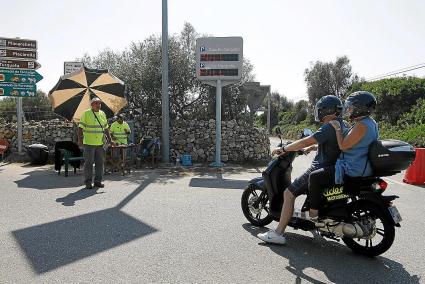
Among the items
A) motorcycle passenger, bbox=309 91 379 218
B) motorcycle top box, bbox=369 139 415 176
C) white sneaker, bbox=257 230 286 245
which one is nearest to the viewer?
motorcycle top box, bbox=369 139 415 176

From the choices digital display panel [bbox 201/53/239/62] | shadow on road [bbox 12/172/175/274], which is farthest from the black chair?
digital display panel [bbox 201/53/239/62]

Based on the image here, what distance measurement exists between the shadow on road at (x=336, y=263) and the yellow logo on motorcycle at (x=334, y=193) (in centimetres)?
63

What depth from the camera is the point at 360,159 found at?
4.18 m

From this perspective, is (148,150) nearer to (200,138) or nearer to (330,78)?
(200,138)

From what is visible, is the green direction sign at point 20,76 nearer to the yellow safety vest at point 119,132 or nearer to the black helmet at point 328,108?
the yellow safety vest at point 119,132

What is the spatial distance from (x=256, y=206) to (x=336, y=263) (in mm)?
1563

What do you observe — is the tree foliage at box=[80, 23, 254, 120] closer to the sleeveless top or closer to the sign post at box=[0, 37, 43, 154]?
the sign post at box=[0, 37, 43, 154]

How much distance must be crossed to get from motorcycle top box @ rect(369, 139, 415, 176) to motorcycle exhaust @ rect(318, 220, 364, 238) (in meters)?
0.64

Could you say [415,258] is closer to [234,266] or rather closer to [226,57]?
[234,266]

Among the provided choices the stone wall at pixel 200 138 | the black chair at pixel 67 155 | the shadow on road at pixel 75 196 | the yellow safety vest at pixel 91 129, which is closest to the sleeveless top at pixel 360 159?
the shadow on road at pixel 75 196

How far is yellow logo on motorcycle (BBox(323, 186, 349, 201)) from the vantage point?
4.30 metres

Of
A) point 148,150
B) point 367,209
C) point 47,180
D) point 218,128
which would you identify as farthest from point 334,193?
point 148,150

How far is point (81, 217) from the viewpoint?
586cm

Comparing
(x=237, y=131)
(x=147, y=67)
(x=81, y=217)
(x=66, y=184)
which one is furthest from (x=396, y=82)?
(x=81, y=217)
